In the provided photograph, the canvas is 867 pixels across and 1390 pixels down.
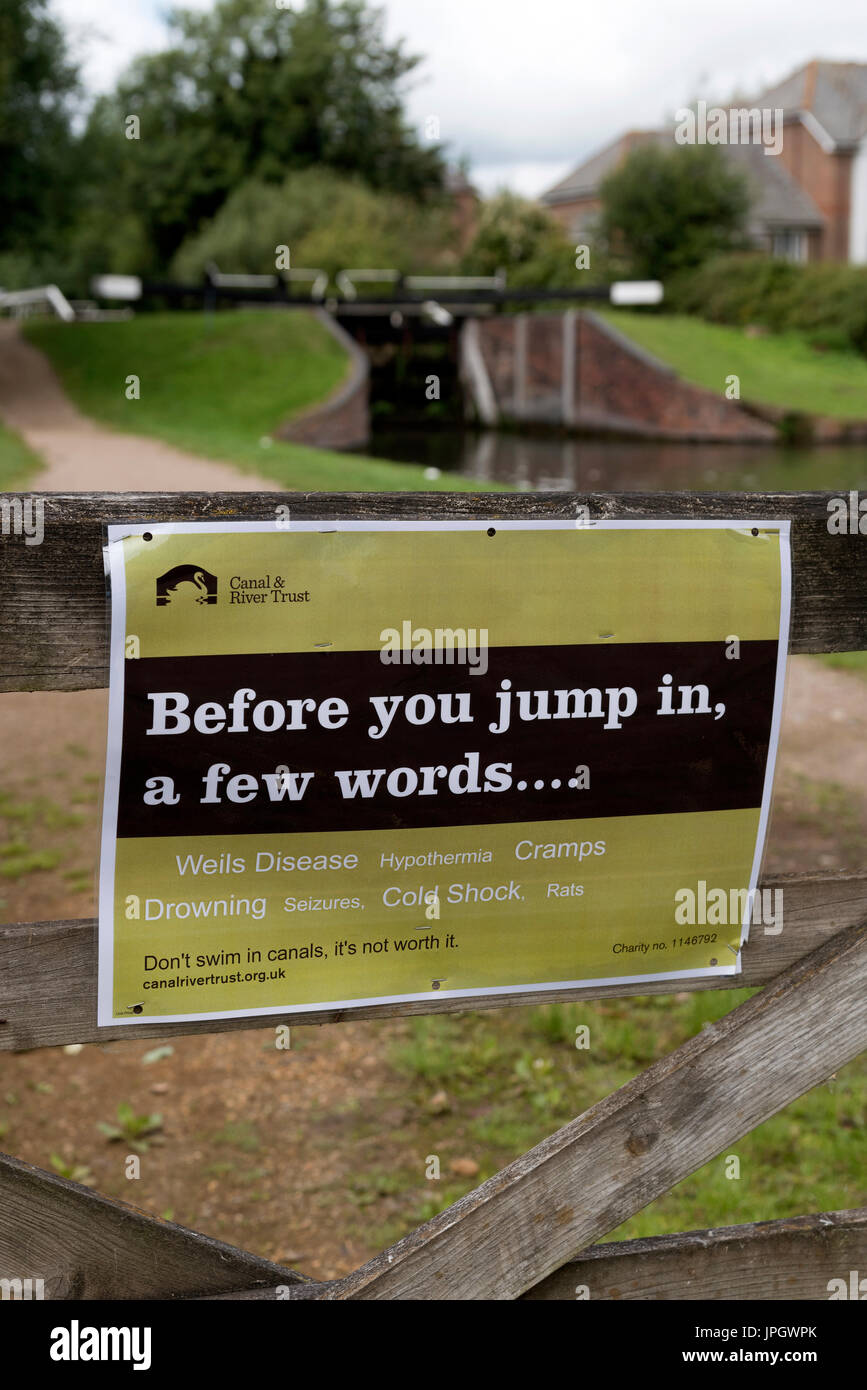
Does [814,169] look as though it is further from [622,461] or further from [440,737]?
[440,737]

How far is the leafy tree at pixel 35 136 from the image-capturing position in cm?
2856

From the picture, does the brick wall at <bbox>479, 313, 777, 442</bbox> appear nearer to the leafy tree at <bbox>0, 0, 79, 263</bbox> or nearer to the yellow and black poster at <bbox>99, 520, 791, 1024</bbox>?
the leafy tree at <bbox>0, 0, 79, 263</bbox>

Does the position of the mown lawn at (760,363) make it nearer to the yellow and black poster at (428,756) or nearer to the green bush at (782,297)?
the green bush at (782,297)

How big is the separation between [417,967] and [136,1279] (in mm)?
704

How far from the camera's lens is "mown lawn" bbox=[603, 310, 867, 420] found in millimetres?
35562

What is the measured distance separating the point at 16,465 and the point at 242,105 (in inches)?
1711

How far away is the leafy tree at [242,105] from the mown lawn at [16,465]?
121 feet

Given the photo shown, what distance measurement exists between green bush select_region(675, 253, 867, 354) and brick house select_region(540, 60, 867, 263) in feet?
29.5

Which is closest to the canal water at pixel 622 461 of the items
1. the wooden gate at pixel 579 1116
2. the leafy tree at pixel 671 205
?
the leafy tree at pixel 671 205

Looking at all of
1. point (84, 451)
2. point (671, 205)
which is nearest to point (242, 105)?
point (671, 205)

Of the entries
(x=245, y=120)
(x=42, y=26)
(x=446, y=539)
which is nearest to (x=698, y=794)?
(x=446, y=539)

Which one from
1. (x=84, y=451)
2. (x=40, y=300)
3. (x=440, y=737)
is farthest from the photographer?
(x=40, y=300)

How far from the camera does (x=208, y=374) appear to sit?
32.2m

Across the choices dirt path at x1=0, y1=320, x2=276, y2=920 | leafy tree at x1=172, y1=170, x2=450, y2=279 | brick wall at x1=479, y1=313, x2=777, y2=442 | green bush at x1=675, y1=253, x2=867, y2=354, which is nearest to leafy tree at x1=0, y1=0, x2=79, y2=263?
leafy tree at x1=172, y1=170, x2=450, y2=279
